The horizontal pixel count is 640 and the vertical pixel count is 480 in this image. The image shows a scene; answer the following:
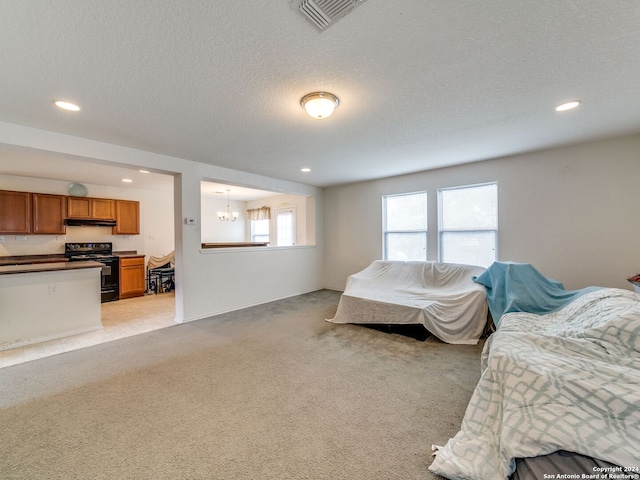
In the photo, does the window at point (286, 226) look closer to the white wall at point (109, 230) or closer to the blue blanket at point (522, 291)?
the white wall at point (109, 230)

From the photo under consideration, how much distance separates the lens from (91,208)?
5422 millimetres

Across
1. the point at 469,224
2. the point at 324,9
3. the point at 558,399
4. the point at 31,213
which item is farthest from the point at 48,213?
the point at 469,224

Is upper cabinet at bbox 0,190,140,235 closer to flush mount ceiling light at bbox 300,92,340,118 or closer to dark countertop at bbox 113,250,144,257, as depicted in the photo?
dark countertop at bbox 113,250,144,257

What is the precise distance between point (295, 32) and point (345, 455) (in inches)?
96.9

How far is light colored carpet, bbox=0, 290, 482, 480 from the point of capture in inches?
55.1

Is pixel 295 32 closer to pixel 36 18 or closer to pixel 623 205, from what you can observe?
pixel 36 18

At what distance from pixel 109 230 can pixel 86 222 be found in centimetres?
54

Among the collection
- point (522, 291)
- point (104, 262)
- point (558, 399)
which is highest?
point (104, 262)

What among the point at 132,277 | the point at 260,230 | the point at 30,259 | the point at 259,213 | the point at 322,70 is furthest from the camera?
the point at 260,230

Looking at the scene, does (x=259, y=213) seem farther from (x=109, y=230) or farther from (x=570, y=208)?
(x=570, y=208)

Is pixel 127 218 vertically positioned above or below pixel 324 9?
below

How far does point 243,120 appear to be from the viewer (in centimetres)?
261

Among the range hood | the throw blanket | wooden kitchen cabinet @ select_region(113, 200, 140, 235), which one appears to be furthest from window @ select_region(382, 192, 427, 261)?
the range hood

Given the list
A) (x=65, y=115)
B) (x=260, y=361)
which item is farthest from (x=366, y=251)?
(x=65, y=115)
